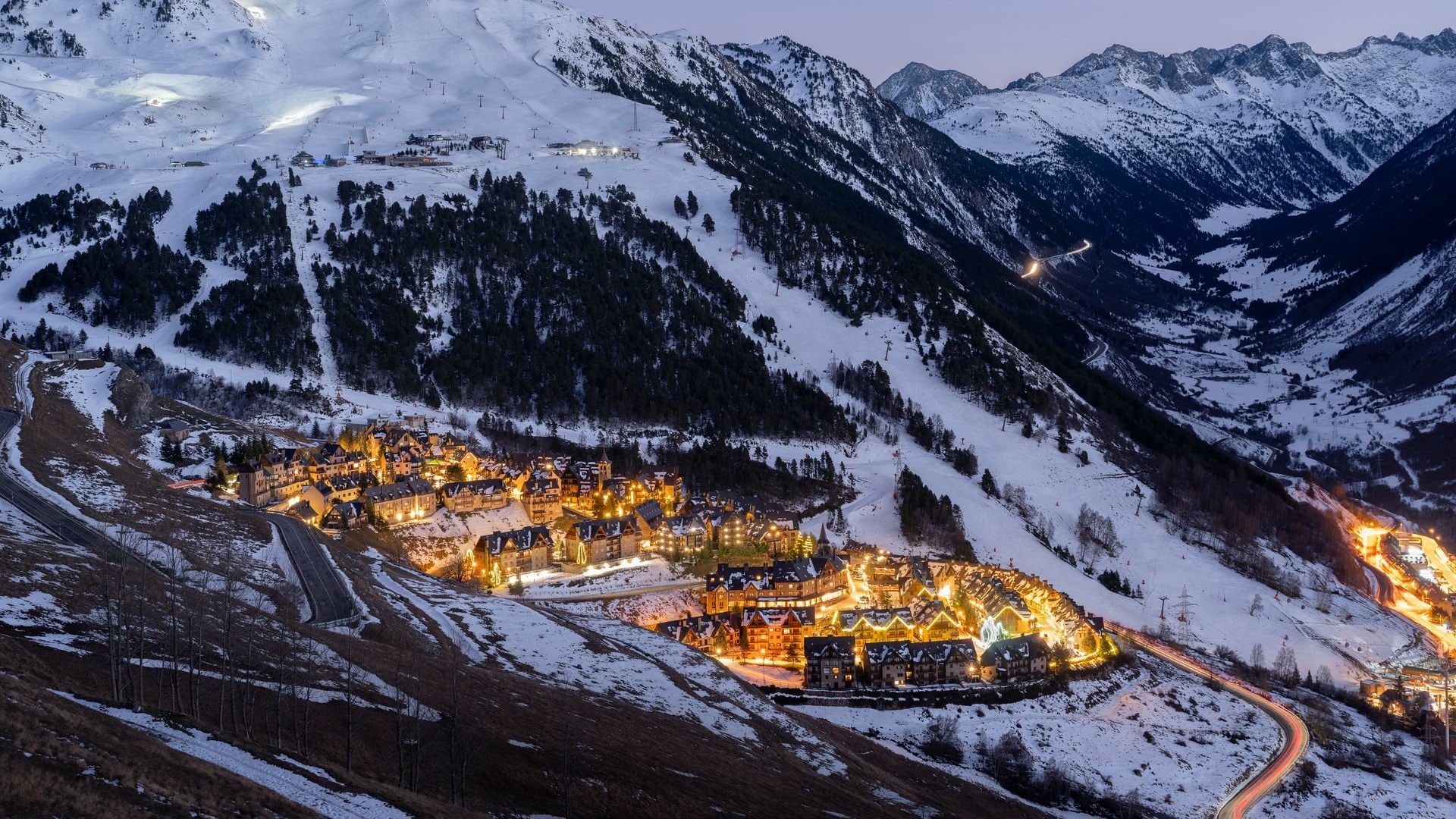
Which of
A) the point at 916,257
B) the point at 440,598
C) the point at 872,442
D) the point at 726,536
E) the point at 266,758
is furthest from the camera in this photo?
the point at 916,257

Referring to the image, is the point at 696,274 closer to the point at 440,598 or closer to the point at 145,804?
the point at 440,598

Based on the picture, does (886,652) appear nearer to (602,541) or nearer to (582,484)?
(602,541)

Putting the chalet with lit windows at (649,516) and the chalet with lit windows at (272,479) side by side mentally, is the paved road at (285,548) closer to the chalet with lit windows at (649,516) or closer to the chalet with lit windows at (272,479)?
the chalet with lit windows at (272,479)

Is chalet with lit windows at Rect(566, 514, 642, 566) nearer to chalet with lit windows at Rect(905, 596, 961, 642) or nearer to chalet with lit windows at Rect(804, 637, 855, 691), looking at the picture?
chalet with lit windows at Rect(804, 637, 855, 691)

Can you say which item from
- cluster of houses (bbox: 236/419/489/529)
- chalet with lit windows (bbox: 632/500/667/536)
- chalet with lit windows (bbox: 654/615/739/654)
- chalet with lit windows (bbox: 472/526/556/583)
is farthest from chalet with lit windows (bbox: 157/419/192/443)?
chalet with lit windows (bbox: 654/615/739/654)

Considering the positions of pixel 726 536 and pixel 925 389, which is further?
pixel 925 389

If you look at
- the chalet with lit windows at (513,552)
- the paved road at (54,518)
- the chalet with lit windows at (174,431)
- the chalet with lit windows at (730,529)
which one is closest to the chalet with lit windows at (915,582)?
the chalet with lit windows at (730,529)

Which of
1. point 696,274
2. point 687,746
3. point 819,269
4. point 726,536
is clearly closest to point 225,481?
point 726,536
